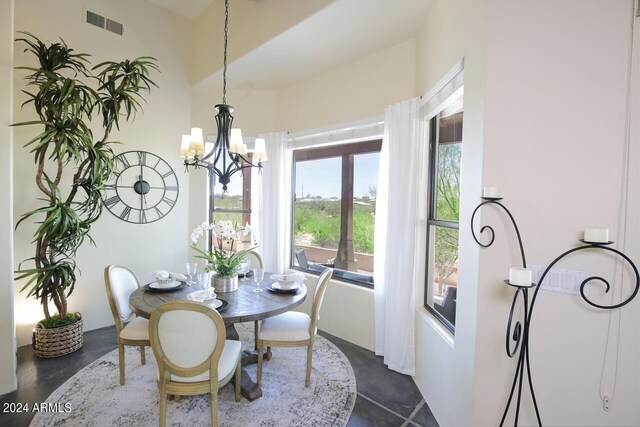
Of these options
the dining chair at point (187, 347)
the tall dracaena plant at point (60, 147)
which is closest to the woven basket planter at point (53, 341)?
the tall dracaena plant at point (60, 147)

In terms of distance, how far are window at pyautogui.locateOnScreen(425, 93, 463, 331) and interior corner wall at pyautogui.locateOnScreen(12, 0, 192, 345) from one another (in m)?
3.24

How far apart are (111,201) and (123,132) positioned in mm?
841

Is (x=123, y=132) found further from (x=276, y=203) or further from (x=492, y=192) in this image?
(x=492, y=192)

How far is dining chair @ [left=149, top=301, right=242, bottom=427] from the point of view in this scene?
1.64 metres

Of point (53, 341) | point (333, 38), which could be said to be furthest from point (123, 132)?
point (333, 38)

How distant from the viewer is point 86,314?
3.28 m

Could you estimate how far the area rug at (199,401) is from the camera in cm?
196

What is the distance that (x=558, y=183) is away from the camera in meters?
1.39

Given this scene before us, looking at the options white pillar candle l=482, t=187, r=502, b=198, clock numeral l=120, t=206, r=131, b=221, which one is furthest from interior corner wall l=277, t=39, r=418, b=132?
clock numeral l=120, t=206, r=131, b=221

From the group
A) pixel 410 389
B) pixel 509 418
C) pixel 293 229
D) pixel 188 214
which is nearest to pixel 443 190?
pixel 509 418

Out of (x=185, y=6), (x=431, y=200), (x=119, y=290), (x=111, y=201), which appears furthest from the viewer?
(x=185, y=6)

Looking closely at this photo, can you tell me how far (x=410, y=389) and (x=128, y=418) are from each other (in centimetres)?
210

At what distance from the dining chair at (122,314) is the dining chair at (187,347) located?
66cm

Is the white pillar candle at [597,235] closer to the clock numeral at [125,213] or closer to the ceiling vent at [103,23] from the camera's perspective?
the clock numeral at [125,213]
